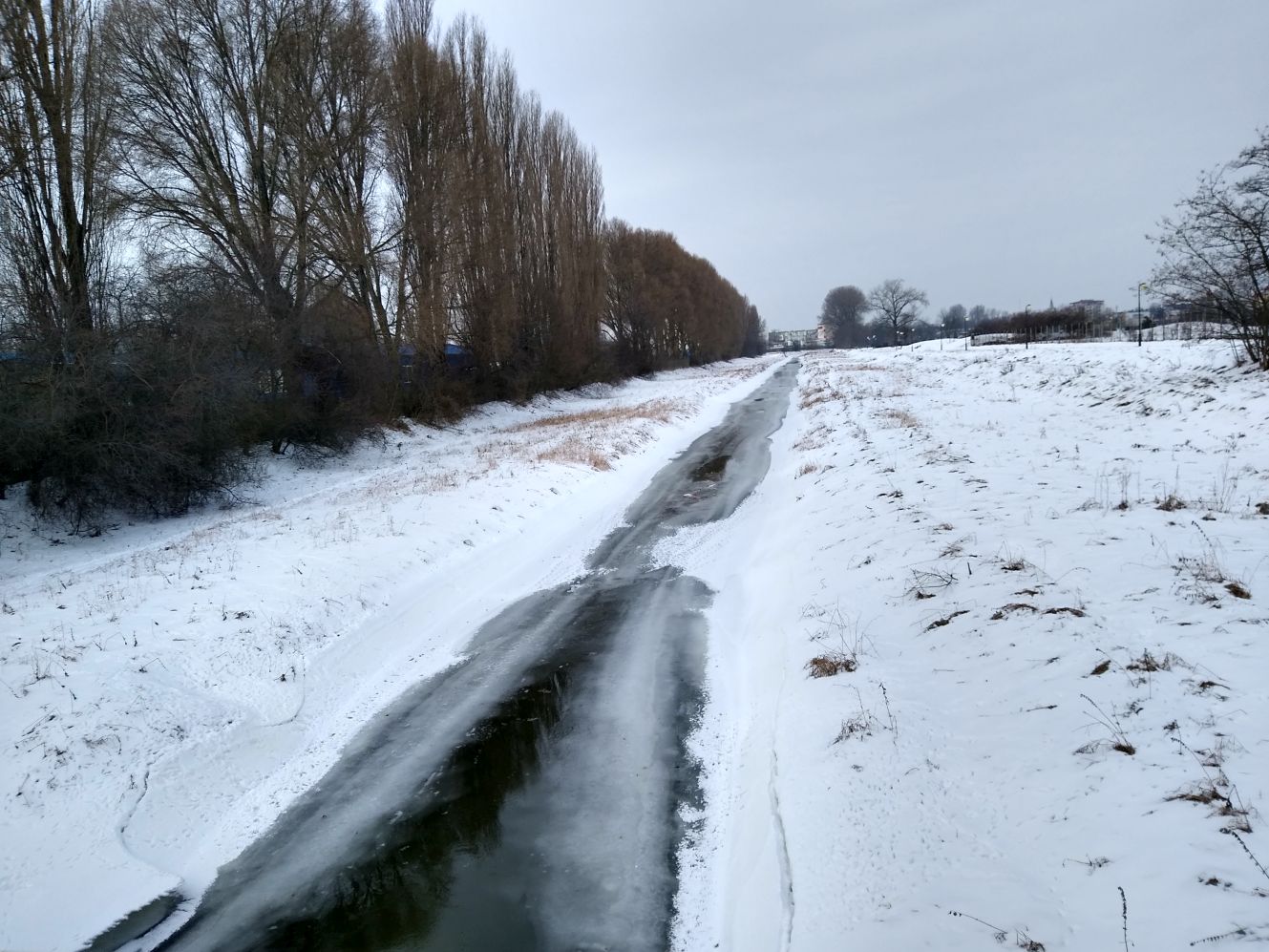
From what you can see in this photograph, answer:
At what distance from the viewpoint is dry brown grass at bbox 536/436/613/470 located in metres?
15.3

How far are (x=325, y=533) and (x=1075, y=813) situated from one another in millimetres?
8934

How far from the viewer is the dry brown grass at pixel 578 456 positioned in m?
15.3

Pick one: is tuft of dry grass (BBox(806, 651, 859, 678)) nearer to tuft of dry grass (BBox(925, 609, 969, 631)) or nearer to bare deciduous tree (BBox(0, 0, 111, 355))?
tuft of dry grass (BBox(925, 609, 969, 631))

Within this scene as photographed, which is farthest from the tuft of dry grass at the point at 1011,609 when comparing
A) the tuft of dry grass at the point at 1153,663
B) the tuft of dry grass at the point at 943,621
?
the tuft of dry grass at the point at 1153,663

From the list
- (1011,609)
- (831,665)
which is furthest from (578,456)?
(1011,609)

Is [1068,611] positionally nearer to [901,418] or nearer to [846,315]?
[901,418]

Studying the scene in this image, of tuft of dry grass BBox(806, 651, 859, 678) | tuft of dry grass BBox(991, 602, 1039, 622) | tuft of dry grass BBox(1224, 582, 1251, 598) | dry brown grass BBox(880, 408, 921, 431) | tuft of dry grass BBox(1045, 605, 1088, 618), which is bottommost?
tuft of dry grass BBox(806, 651, 859, 678)

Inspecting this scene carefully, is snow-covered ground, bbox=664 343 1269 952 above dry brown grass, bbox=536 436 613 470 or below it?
below

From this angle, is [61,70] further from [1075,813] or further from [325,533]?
[1075,813]

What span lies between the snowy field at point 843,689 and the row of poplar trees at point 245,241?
340cm

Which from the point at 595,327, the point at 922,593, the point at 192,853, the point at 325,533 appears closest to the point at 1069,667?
the point at 922,593

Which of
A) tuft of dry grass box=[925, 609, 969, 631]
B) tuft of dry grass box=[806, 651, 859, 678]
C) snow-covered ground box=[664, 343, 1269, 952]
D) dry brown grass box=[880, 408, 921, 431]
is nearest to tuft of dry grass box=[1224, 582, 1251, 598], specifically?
snow-covered ground box=[664, 343, 1269, 952]

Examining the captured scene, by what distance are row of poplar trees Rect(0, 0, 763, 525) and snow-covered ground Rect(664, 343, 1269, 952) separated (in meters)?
11.4

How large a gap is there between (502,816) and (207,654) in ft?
11.1
